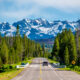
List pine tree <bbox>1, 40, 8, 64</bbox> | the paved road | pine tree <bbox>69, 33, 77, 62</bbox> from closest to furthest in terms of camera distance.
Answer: the paved road < pine tree <bbox>69, 33, 77, 62</bbox> < pine tree <bbox>1, 40, 8, 64</bbox>

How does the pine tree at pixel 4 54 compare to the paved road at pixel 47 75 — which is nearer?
the paved road at pixel 47 75

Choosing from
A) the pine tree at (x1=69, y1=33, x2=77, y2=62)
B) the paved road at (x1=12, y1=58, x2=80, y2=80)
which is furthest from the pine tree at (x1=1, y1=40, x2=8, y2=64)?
the paved road at (x1=12, y1=58, x2=80, y2=80)

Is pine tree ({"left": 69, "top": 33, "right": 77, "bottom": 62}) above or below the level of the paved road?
above

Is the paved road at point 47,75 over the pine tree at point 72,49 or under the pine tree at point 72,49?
under

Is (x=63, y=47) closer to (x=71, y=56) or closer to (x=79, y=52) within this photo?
(x=71, y=56)

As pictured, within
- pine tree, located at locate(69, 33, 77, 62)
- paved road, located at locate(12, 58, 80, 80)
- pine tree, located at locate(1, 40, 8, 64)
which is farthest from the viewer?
pine tree, located at locate(1, 40, 8, 64)

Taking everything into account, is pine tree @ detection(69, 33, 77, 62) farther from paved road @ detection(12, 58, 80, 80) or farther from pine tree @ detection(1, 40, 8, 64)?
paved road @ detection(12, 58, 80, 80)

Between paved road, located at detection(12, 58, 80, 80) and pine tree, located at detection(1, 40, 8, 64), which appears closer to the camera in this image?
paved road, located at detection(12, 58, 80, 80)

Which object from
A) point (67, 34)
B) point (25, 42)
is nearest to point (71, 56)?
point (67, 34)

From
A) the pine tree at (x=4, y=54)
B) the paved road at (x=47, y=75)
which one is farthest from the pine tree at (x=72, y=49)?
the paved road at (x=47, y=75)

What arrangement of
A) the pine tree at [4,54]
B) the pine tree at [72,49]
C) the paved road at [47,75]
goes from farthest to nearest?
the pine tree at [4,54] → the pine tree at [72,49] → the paved road at [47,75]

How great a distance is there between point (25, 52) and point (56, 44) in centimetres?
4827

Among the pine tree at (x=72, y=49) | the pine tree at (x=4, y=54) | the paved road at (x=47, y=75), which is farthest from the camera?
the pine tree at (x=4, y=54)

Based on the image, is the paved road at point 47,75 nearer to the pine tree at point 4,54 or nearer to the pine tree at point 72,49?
the pine tree at point 72,49
